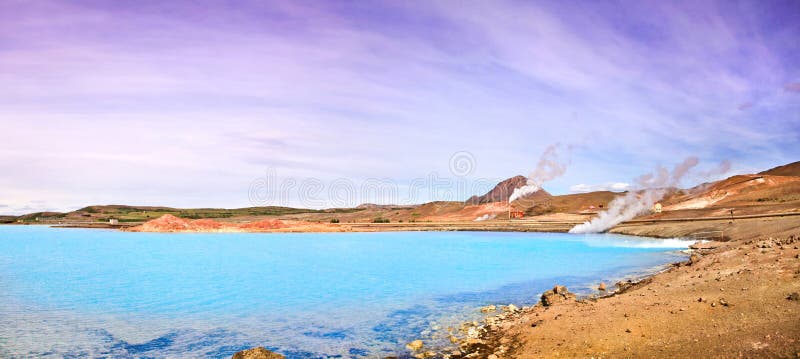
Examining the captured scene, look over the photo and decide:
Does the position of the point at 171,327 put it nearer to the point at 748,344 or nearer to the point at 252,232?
the point at 748,344

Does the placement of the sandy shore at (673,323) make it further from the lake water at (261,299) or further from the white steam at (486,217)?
the white steam at (486,217)

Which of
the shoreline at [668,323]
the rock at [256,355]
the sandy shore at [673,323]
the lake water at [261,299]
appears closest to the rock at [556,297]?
the sandy shore at [673,323]

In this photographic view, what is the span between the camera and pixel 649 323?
1154 cm

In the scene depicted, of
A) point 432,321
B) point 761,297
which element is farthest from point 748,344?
point 432,321

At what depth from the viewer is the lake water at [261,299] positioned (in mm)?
14711

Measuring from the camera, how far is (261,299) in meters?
22.7

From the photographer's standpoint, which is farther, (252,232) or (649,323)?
(252,232)

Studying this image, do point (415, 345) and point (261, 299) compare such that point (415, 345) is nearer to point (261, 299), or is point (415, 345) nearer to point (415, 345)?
point (415, 345)

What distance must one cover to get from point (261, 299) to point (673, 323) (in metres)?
18.3

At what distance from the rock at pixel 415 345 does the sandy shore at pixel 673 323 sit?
0.34m

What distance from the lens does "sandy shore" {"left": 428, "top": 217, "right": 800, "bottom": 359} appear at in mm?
9391

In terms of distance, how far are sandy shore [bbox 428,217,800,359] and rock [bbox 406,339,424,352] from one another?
1.12 feet

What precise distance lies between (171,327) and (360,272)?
1690cm

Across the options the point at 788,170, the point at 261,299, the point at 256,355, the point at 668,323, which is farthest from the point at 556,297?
the point at 788,170
